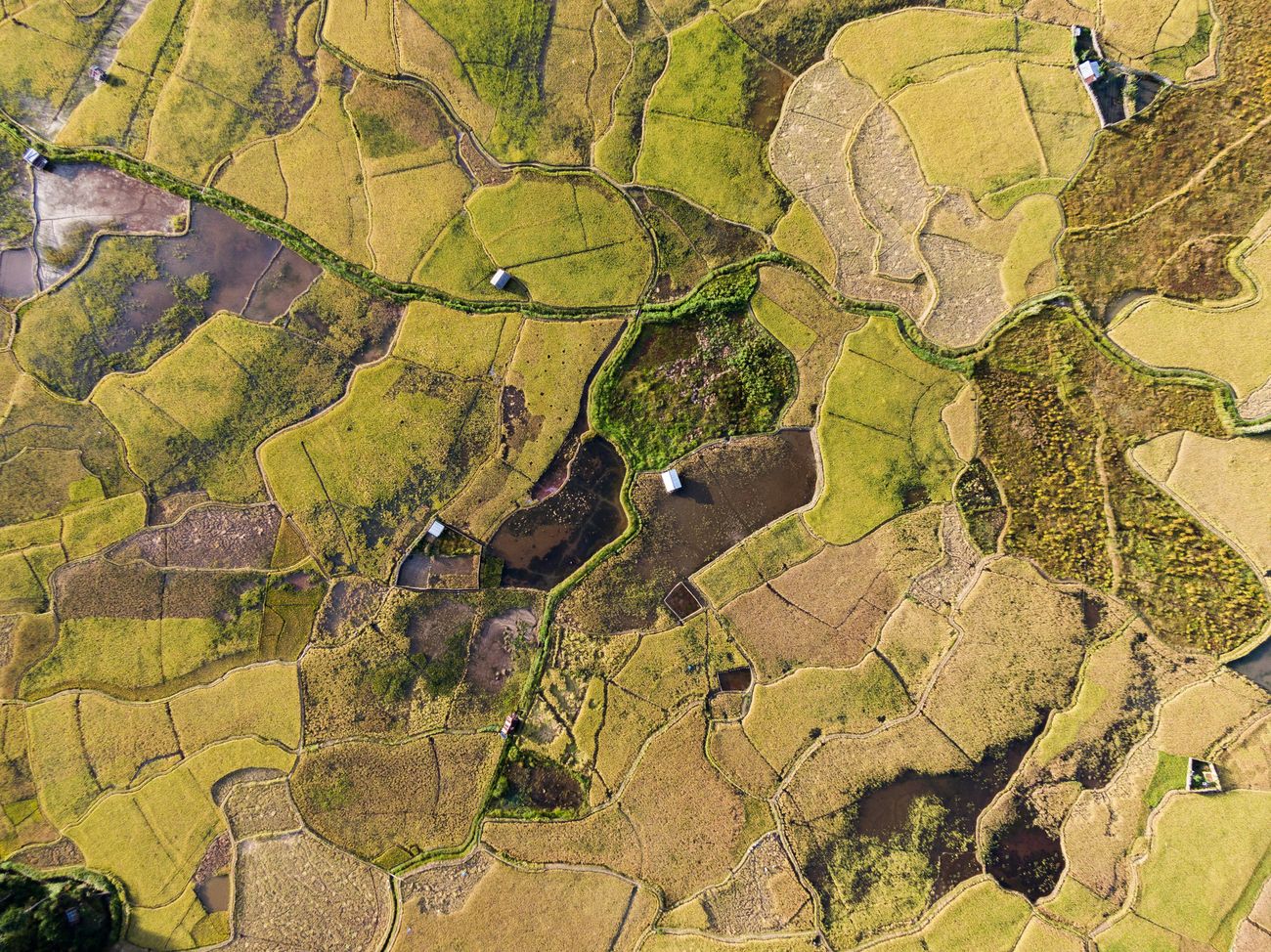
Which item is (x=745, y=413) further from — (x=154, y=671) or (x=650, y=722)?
(x=154, y=671)

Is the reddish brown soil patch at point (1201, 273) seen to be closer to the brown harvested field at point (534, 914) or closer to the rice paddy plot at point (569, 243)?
the rice paddy plot at point (569, 243)

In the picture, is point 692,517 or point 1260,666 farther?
point 692,517

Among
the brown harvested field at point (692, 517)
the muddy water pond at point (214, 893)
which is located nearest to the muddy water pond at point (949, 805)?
the brown harvested field at point (692, 517)

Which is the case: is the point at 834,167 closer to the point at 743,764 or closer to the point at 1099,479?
the point at 1099,479

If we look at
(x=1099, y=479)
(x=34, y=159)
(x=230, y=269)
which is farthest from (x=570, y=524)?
(x=34, y=159)

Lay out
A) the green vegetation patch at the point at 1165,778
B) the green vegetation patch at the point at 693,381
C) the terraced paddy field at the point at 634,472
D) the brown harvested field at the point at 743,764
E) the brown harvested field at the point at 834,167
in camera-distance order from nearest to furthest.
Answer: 1. the green vegetation patch at the point at 1165,778
2. the terraced paddy field at the point at 634,472
3. the brown harvested field at the point at 743,764
4. the brown harvested field at the point at 834,167
5. the green vegetation patch at the point at 693,381

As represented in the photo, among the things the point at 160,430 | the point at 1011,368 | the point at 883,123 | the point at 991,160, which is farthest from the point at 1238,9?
the point at 160,430
